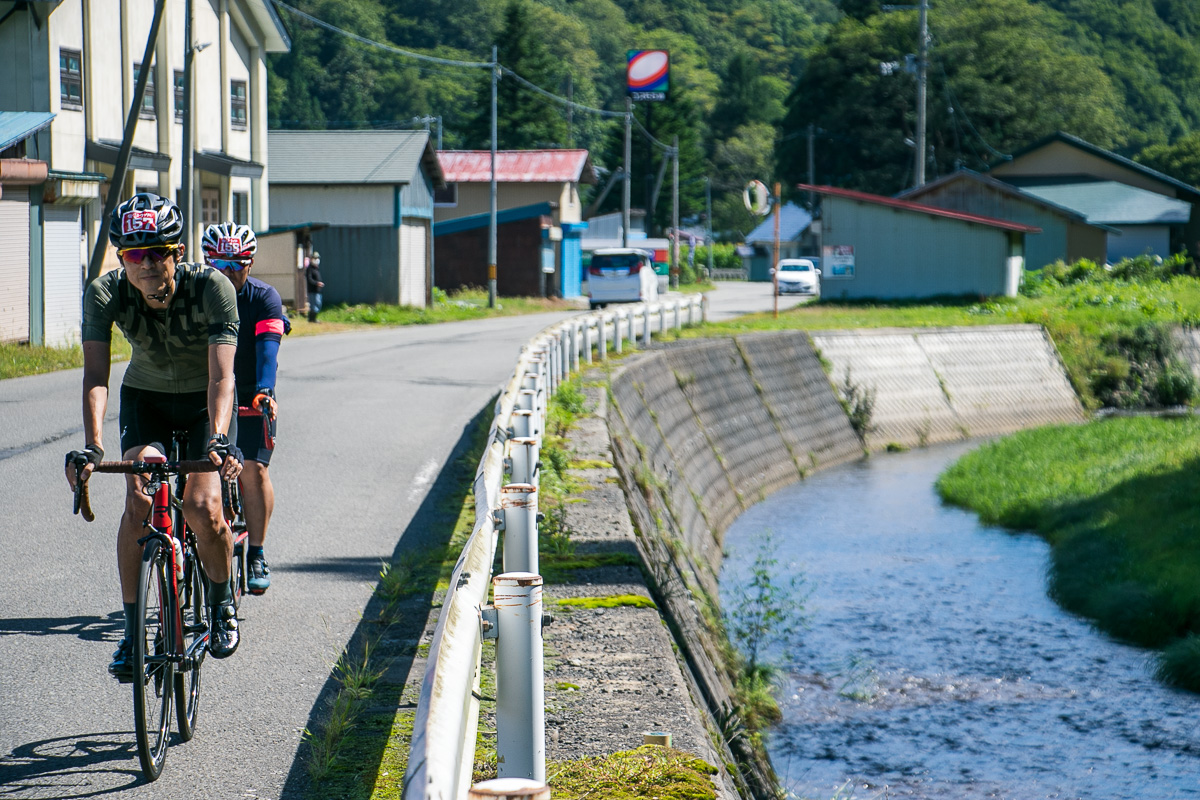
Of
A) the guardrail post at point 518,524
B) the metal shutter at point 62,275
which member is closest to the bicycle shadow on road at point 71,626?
the guardrail post at point 518,524

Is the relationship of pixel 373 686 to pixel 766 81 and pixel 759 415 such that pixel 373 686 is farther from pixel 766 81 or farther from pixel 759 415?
pixel 766 81

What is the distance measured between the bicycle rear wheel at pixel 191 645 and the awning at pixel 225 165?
24.7m

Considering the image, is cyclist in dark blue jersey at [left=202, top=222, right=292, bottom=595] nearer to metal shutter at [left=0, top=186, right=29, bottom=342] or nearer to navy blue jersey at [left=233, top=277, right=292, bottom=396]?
navy blue jersey at [left=233, top=277, right=292, bottom=396]

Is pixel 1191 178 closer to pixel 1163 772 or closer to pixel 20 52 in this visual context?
pixel 20 52

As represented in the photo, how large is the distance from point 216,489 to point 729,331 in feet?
69.8

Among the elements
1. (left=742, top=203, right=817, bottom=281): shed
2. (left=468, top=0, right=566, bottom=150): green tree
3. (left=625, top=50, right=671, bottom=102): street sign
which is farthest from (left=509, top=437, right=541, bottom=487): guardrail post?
(left=742, top=203, right=817, bottom=281): shed

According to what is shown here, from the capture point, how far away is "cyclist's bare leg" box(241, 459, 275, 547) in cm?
638

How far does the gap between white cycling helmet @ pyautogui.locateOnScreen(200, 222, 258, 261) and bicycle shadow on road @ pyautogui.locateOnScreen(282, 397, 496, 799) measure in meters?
1.88

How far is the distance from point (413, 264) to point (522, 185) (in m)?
14.1

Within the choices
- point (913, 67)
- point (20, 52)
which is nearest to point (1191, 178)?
point (913, 67)

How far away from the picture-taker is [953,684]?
1058cm

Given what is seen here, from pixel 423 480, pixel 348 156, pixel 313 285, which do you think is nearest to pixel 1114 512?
pixel 423 480

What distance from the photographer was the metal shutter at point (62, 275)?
2025 cm

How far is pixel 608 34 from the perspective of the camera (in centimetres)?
12775
